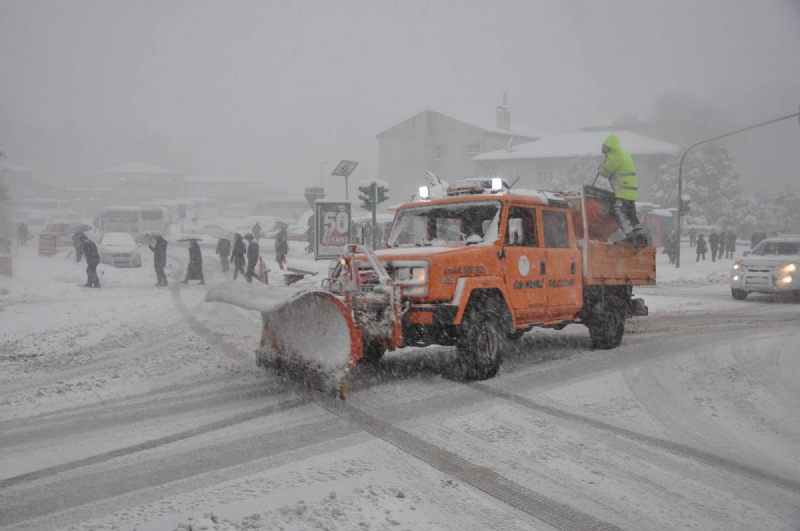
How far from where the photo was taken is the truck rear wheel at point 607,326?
10734mm

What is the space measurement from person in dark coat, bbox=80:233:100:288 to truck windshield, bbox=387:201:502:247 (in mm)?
13639

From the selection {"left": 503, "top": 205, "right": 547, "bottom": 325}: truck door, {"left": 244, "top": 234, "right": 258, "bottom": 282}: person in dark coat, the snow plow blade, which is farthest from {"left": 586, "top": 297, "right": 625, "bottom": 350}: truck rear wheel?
{"left": 244, "top": 234, "right": 258, "bottom": 282}: person in dark coat

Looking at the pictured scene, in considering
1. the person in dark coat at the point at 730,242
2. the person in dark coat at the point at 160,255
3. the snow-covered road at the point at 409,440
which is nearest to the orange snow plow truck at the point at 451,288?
the snow-covered road at the point at 409,440

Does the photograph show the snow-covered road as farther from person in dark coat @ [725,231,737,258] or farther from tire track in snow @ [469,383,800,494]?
person in dark coat @ [725,231,737,258]

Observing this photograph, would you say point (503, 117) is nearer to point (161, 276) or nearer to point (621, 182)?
point (161, 276)

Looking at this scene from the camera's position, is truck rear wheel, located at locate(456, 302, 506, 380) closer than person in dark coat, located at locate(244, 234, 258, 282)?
Yes

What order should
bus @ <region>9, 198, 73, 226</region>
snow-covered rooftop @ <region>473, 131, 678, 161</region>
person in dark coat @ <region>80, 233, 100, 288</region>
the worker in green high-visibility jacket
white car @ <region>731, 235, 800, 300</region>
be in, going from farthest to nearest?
bus @ <region>9, 198, 73, 226</region>
snow-covered rooftop @ <region>473, 131, 678, 161</region>
person in dark coat @ <region>80, 233, 100, 288</region>
white car @ <region>731, 235, 800, 300</region>
the worker in green high-visibility jacket

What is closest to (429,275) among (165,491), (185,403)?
(185,403)

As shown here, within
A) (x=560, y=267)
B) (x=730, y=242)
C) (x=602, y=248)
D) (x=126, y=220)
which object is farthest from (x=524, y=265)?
(x=126, y=220)

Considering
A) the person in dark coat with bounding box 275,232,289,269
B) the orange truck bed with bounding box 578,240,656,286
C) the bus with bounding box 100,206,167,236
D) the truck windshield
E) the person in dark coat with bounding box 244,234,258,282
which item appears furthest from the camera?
the bus with bounding box 100,206,167,236

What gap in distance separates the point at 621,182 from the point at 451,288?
4.29m

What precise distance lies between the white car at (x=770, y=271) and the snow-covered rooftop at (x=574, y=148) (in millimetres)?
44129

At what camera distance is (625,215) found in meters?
11.1

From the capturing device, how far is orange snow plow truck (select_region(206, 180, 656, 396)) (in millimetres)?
7684
